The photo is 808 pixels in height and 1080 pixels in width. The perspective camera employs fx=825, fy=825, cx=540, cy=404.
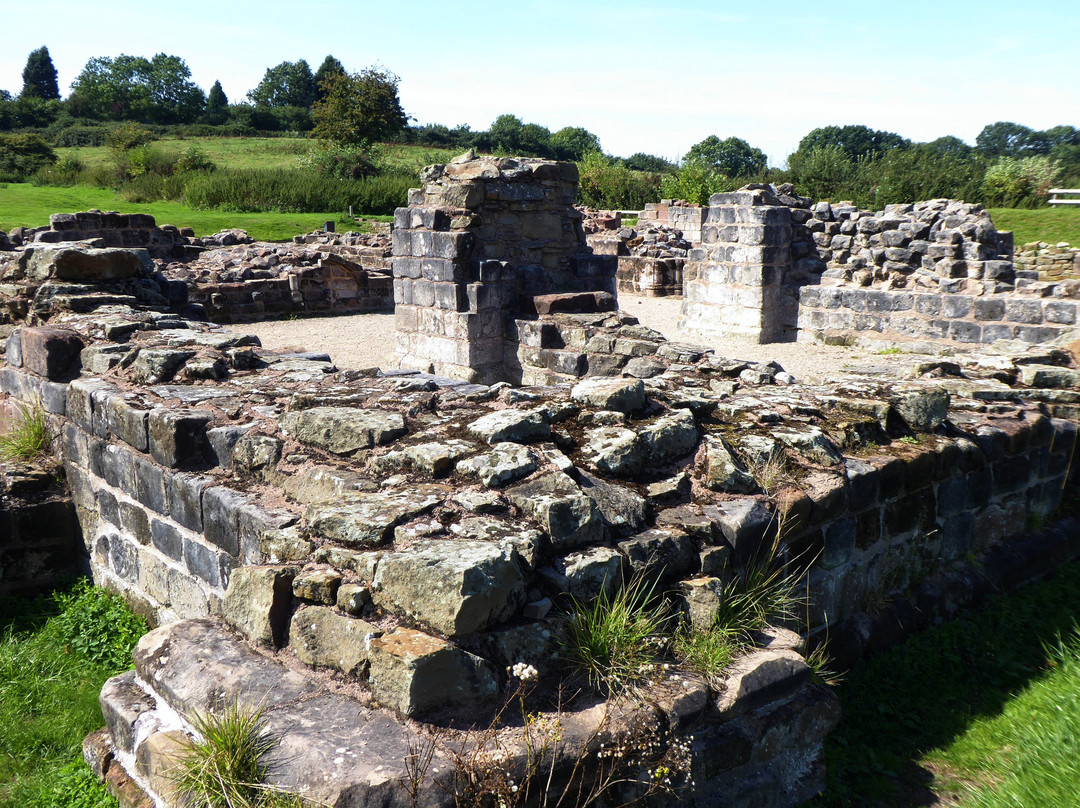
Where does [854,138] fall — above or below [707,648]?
above

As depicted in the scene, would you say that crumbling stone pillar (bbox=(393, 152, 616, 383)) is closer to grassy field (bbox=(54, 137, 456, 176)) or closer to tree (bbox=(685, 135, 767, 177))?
grassy field (bbox=(54, 137, 456, 176))

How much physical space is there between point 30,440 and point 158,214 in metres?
21.6

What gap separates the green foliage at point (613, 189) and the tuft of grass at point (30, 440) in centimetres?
2890

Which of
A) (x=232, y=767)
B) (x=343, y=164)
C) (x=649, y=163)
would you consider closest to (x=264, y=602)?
(x=232, y=767)

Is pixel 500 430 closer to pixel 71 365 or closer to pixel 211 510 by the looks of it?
pixel 211 510

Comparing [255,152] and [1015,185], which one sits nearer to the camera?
[1015,185]

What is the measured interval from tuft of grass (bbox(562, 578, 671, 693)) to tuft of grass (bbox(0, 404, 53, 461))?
413 centimetres

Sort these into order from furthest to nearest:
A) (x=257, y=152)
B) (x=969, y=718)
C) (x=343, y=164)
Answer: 1. (x=257, y=152)
2. (x=343, y=164)
3. (x=969, y=718)

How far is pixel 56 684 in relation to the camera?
385cm

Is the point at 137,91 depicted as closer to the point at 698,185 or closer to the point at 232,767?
the point at 698,185

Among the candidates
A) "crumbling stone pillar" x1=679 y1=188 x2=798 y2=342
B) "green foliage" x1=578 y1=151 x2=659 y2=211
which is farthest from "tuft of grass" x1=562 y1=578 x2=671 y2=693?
"green foliage" x1=578 y1=151 x2=659 y2=211

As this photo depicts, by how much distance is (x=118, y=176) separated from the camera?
32.8 metres

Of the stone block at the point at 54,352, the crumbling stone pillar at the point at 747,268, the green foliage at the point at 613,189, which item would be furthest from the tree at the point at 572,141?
the stone block at the point at 54,352

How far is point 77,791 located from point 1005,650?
3.93 meters
